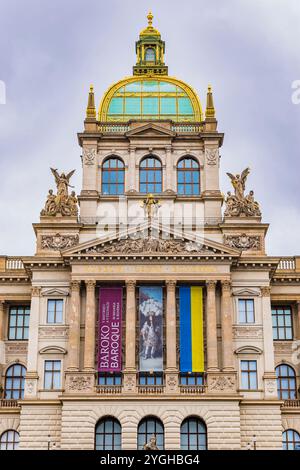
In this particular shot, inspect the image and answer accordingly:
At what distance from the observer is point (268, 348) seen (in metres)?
62.6

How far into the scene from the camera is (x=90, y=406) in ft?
195

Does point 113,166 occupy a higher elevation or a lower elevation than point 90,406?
higher

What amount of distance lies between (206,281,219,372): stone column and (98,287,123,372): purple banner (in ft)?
18.3

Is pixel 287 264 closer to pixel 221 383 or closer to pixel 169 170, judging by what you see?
pixel 169 170

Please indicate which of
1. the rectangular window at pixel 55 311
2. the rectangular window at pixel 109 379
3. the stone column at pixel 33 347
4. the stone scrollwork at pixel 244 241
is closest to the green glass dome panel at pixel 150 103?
the stone scrollwork at pixel 244 241

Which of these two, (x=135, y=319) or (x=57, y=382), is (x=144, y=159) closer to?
(x=135, y=319)

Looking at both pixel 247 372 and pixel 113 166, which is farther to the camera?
pixel 113 166

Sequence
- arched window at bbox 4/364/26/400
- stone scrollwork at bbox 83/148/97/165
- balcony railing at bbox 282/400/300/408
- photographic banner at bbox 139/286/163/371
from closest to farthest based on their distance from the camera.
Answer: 1. photographic banner at bbox 139/286/163/371
2. balcony railing at bbox 282/400/300/408
3. arched window at bbox 4/364/26/400
4. stone scrollwork at bbox 83/148/97/165

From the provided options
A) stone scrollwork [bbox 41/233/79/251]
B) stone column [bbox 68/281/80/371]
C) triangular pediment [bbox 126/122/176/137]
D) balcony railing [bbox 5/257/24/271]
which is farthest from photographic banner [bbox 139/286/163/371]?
triangular pediment [bbox 126/122/176/137]

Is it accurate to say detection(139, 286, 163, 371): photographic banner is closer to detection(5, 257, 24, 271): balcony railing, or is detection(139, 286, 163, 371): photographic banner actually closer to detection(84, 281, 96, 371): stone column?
detection(84, 281, 96, 371): stone column

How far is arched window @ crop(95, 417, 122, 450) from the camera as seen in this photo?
59031 millimetres
